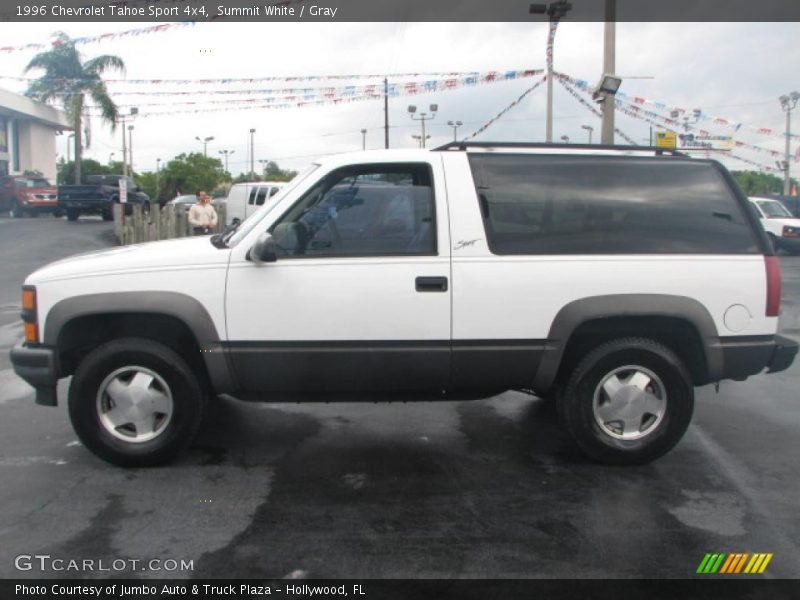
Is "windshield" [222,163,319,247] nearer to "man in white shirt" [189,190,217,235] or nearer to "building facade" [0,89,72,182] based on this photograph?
"man in white shirt" [189,190,217,235]

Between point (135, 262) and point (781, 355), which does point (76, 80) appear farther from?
point (781, 355)

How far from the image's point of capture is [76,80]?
1422 inches

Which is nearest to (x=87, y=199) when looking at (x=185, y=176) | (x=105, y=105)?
(x=105, y=105)

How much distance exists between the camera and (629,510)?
14.9ft

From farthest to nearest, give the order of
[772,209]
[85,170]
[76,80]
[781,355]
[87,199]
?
[85,170]
[76,80]
[87,199]
[772,209]
[781,355]

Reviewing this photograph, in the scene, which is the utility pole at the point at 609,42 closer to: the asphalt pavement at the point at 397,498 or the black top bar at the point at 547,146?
the asphalt pavement at the point at 397,498

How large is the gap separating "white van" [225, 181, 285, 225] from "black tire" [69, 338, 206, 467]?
19.4 meters

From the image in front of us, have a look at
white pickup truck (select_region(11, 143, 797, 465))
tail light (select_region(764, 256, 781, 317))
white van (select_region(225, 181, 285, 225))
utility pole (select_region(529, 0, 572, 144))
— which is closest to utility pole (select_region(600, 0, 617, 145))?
utility pole (select_region(529, 0, 572, 144))

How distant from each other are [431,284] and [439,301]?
0.11 meters

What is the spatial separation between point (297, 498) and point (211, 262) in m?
1.50

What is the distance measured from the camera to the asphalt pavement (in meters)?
3.90

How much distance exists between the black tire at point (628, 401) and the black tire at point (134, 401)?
2381 millimetres

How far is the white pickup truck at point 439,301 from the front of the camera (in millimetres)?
4992
